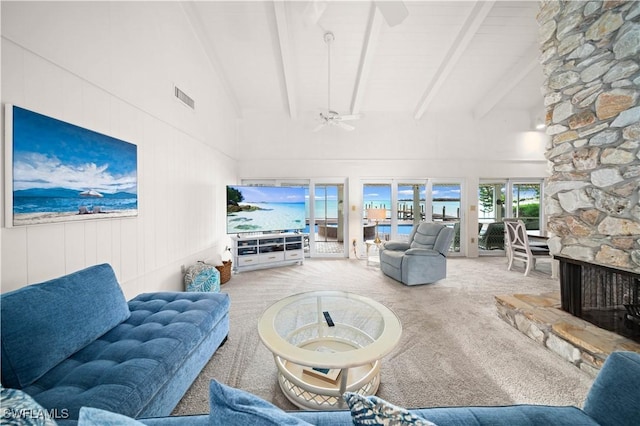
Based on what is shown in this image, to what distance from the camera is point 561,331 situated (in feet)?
6.68

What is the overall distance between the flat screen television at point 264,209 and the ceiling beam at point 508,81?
456 centimetres

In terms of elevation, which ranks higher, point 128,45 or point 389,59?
point 389,59

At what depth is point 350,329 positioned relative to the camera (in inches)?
75.4

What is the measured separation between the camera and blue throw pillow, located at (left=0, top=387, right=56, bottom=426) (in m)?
0.60

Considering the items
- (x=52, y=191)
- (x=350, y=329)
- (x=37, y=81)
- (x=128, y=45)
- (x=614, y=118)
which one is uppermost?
(x=128, y=45)

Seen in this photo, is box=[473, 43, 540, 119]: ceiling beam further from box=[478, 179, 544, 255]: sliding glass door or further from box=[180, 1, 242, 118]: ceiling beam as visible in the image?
box=[180, 1, 242, 118]: ceiling beam

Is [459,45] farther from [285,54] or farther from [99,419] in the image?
[99,419]

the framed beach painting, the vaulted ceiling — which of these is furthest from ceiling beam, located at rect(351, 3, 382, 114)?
the framed beach painting

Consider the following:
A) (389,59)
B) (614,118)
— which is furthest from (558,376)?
(389,59)

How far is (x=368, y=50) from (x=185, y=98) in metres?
2.86

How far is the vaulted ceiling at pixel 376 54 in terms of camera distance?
11.0 feet

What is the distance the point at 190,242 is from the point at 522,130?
768cm

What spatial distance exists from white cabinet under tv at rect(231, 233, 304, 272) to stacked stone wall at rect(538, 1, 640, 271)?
401 centimetres

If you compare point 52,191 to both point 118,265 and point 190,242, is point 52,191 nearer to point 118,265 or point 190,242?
point 118,265
